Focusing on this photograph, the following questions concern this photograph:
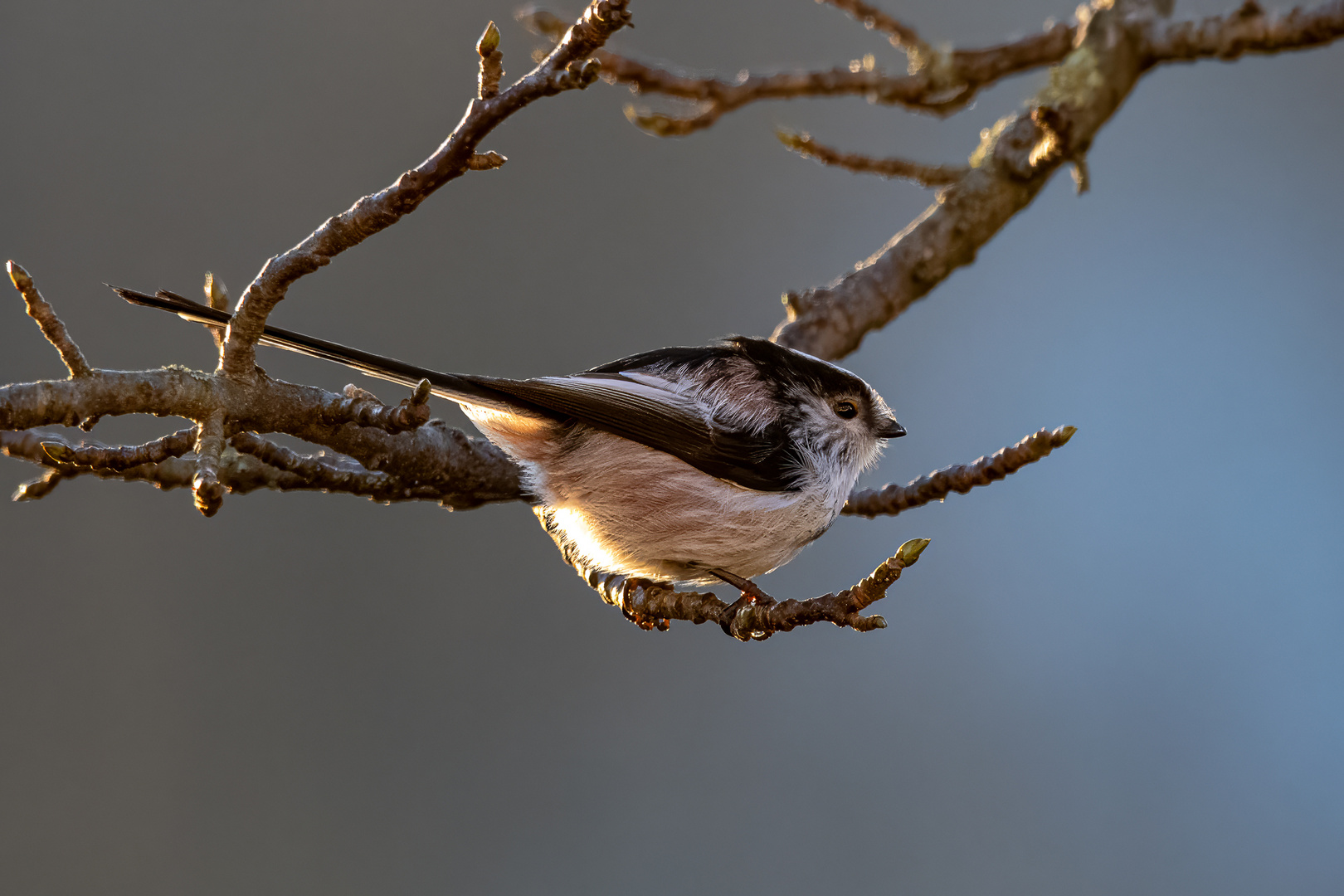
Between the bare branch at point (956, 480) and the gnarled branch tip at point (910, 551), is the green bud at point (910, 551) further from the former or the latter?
the bare branch at point (956, 480)

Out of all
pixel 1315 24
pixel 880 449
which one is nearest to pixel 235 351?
pixel 880 449

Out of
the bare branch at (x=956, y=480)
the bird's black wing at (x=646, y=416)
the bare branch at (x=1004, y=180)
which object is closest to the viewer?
the bare branch at (x=956, y=480)

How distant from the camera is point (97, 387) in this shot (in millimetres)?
851

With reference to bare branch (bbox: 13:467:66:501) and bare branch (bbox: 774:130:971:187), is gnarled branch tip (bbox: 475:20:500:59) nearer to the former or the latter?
bare branch (bbox: 13:467:66:501)

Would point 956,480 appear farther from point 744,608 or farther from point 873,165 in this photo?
point 873,165

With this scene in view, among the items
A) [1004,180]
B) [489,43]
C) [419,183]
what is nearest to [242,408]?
[419,183]

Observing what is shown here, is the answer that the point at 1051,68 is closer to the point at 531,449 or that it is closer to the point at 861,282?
the point at 861,282

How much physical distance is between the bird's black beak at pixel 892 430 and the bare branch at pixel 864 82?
2.24ft

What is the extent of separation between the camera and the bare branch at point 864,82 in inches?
70.1

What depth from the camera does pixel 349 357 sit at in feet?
3.38


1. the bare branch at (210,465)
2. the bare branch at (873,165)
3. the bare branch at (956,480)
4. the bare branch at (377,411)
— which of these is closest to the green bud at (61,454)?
the bare branch at (210,465)

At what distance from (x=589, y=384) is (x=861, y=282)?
63cm

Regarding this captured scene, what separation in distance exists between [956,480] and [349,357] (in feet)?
2.49

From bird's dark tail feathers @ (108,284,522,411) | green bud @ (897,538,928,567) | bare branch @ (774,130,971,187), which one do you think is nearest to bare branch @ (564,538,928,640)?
green bud @ (897,538,928,567)
